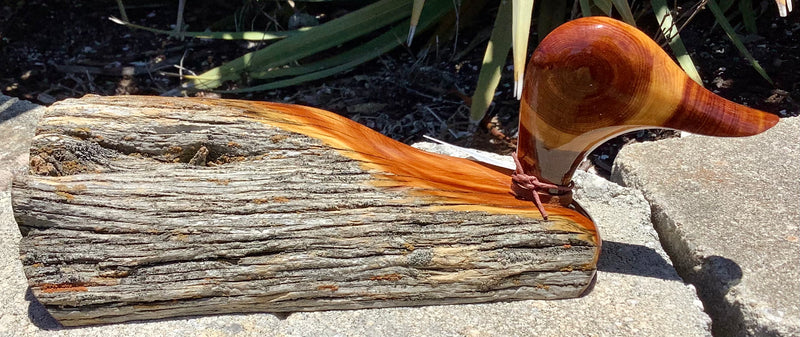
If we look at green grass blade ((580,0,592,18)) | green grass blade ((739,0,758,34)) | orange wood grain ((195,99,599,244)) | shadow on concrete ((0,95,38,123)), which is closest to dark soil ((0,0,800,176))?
green grass blade ((739,0,758,34))

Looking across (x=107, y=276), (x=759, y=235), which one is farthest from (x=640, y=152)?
(x=107, y=276)

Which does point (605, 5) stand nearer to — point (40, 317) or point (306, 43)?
point (306, 43)

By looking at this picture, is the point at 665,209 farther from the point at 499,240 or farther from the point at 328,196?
the point at 328,196

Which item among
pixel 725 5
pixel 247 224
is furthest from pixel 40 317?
pixel 725 5

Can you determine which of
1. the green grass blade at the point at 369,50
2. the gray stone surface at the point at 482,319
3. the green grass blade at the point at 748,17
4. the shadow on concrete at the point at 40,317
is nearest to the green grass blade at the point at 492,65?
the green grass blade at the point at 369,50

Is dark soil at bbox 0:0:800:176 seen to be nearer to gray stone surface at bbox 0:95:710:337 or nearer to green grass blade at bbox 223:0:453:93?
green grass blade at bbox 223:0:453:93

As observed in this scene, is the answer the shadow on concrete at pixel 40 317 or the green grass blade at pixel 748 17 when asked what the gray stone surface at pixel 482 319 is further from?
the green grass blade at pixel 748 17
